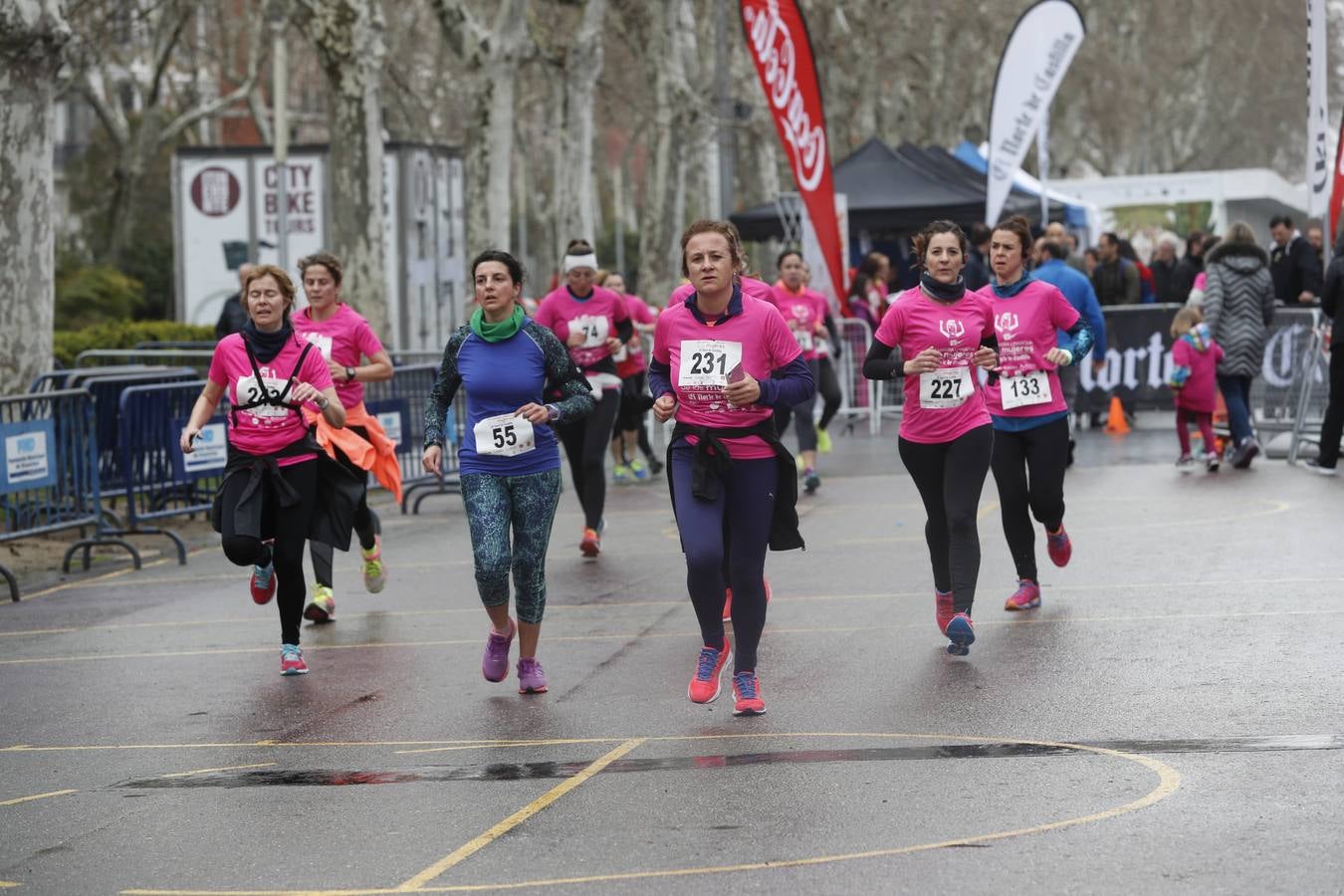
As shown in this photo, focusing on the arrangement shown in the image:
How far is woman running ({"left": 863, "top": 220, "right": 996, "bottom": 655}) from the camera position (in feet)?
32.0

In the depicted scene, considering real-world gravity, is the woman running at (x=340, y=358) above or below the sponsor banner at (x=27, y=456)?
above

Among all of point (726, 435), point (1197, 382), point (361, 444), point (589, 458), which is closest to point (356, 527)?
point (361, 444)

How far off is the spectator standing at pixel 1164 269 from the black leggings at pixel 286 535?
60.7 ft

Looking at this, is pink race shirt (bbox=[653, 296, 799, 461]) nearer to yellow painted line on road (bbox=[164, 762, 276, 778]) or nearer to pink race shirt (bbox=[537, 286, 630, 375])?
yellow painted line on road (bbox=[164, 762, 276, 778])

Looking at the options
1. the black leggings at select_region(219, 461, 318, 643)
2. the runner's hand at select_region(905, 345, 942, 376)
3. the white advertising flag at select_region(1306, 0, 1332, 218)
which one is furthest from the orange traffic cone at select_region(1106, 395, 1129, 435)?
the black leggings at select_region(219, 461, 318, 643)

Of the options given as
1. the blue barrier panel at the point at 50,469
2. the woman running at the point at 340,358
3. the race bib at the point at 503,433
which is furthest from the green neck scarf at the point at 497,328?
the blue barrier panel at the point at 50,469

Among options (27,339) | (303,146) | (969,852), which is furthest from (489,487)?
(303,146)

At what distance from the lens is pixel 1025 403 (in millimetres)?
11000

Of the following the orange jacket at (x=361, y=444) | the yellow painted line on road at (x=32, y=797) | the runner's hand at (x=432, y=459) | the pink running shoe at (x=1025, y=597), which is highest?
the runner's hand at (x=432, y=459)

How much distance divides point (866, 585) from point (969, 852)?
20.1 ft

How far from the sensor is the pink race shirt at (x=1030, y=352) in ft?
36.1

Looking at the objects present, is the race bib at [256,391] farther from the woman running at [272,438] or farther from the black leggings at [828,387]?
the black leggings at [828,387]

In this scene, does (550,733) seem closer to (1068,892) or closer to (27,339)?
(1068,892)

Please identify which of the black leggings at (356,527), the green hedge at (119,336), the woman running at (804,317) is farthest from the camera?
the green hedge at (119,336)
